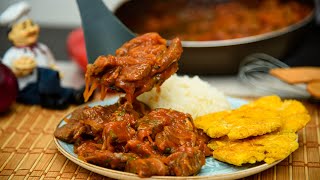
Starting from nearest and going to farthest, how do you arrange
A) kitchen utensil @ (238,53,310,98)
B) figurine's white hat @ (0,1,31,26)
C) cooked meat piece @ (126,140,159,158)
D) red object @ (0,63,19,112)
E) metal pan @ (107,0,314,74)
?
cooked meat piece @ (126,140,159,158) → red object @ (0,63,19,112) → figurine's white hat @ (0,1,31,26) → metal pan @ (107,0,314,74) → kitchen utensil @ (238,53,310,98)

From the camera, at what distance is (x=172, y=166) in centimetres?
259

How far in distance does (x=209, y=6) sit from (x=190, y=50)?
54.9 inches

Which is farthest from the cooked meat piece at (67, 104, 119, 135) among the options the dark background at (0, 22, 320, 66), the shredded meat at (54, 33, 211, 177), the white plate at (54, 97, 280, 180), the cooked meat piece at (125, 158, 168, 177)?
the dark background at (0, 22, 320, 66)

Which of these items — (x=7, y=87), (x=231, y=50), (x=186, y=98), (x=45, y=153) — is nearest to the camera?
(x=45, y=153)

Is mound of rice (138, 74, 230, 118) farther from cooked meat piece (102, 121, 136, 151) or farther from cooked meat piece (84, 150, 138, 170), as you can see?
cooked meat piece (84, 150, 138, 170)

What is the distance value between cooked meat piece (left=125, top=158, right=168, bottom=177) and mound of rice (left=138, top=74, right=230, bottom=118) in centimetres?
78

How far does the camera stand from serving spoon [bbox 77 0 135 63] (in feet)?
A: 11.9

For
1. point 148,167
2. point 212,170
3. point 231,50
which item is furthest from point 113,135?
point 231,50

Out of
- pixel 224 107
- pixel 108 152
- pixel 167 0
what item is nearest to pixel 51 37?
pixel 167 0

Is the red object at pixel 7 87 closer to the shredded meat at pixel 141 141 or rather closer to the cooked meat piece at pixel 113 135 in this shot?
the shredded meat at pixel 141 141

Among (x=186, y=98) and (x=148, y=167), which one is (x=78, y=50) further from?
(x=148, y=167)

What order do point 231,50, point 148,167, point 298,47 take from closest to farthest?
point 148,167
point 231,50
point 298,47

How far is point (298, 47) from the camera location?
14.8ft

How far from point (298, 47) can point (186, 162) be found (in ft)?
7.51
